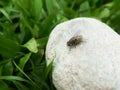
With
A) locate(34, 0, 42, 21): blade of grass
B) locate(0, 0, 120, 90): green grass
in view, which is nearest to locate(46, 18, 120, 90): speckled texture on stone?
locate(0, 0, 120, 90): green grass

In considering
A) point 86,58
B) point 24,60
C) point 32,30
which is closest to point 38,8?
point 32,30

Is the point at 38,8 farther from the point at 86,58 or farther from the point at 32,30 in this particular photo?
the point at 86,58

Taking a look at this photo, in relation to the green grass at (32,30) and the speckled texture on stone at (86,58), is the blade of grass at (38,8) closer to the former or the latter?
the green grass at (32,30)

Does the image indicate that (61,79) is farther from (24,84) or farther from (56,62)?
(24,84)

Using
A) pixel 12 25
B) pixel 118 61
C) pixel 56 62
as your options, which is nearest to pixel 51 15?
pixel 12 25

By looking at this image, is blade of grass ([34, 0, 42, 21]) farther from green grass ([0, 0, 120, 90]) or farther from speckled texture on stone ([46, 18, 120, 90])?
speckled texture on stone ([46, 18, 120, 90])

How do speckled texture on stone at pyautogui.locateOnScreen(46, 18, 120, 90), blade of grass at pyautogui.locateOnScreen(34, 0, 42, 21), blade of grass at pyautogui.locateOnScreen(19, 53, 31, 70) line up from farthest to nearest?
blade of grass at pyautogui.locateOnScreen(34, 0, 42, 21), blade of grass at pyautogui.locateOnScreen(19, 53, 31, 70), speckled texture on stone at pyautogui.locateOnScreen(46, 18, 120, 90)
